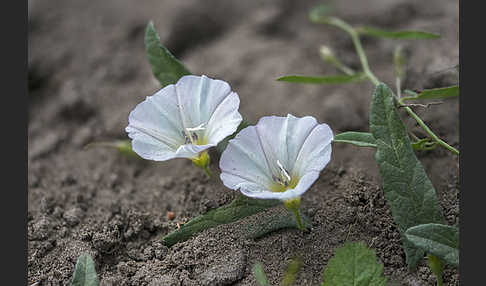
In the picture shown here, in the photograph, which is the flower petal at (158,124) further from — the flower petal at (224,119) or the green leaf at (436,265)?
the green leaf at (436,265)

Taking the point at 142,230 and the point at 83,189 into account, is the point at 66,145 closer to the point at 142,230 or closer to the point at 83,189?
the point at 83,189

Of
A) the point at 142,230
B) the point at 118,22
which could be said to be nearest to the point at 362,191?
the point at 142,230

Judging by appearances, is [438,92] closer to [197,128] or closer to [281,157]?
[281,157]

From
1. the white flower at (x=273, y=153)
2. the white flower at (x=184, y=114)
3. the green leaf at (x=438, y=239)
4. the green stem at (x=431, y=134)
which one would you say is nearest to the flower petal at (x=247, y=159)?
the white flower at (x=273, y=153)

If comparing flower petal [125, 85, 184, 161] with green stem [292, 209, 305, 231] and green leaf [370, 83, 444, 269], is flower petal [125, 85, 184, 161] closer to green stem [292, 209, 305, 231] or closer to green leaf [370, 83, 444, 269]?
green stem [292, 209, 305, 231]

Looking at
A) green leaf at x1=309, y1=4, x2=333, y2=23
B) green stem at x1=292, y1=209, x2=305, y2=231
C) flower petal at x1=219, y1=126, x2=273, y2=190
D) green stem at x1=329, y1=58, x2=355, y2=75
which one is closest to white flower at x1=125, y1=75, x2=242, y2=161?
flower petal at x1=219, y1=126, x2=273, y2=190
